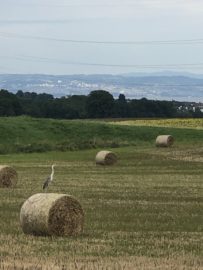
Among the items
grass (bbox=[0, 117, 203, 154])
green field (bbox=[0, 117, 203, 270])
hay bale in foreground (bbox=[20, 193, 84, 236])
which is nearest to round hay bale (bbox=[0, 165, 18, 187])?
green field (bbox=[0, 117, 203, 270])

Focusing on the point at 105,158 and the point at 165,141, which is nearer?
the point at 105,158

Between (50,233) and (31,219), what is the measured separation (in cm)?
51

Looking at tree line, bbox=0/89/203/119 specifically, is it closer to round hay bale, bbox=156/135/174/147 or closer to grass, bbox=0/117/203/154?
grass, bbox=0/117/203/154

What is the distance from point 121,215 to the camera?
1998 centimetres

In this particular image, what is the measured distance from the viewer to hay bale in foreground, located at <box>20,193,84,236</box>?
52.0 feet

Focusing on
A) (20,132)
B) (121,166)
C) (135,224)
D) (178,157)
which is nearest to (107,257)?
(135,224)

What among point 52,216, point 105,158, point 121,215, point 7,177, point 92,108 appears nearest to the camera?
point 52,216

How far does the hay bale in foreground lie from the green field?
302mm

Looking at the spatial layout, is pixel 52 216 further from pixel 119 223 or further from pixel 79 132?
pixel 79 132

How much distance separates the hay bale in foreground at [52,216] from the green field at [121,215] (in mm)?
302

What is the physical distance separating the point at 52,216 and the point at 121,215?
4498mm

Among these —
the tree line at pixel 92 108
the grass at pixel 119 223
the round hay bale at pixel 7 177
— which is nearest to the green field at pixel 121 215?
the grass at pixel 119 223

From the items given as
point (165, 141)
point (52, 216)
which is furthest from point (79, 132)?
point (52, 216)

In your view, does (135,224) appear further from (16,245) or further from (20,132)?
(20,132)
